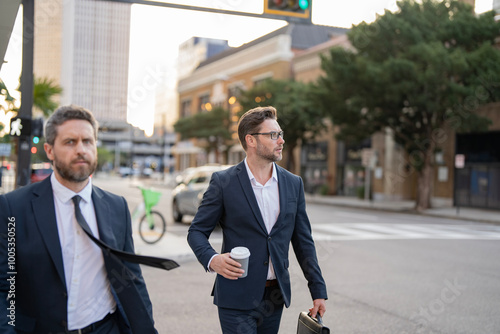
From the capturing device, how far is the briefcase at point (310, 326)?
277 cm

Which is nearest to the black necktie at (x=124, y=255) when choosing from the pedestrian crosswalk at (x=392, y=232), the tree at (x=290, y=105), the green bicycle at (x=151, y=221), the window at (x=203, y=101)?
the green bicycle at (x=151, y=221)

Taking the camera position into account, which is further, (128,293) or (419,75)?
(419,75)

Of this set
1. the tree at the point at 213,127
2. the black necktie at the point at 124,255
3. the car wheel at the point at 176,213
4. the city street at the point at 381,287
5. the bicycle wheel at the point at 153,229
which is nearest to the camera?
the black necktie at the point at 124,255

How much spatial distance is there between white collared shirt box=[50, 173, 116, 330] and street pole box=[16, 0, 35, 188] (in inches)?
321

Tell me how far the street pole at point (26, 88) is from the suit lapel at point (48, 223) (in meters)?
8.15

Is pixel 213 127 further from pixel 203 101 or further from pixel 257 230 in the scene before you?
pixel 257 230

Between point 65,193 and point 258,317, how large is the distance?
1297mm

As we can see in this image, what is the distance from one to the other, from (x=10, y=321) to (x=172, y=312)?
409cm

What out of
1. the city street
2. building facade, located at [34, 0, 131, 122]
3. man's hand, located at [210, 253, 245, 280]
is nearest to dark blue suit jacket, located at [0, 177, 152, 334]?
man's hand, located at [210, 253, 245, 280]

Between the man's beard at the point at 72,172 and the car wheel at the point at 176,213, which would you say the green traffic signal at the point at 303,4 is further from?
the car wheel at the point at 176,213

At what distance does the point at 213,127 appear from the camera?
47.6 m

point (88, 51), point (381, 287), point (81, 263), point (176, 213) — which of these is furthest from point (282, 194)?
point (88, 51)

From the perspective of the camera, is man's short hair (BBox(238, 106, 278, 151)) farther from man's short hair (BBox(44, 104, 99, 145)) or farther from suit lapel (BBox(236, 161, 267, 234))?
man's short hair (BBox(44, 104, 99, 145))

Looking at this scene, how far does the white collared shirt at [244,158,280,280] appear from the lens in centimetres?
309
